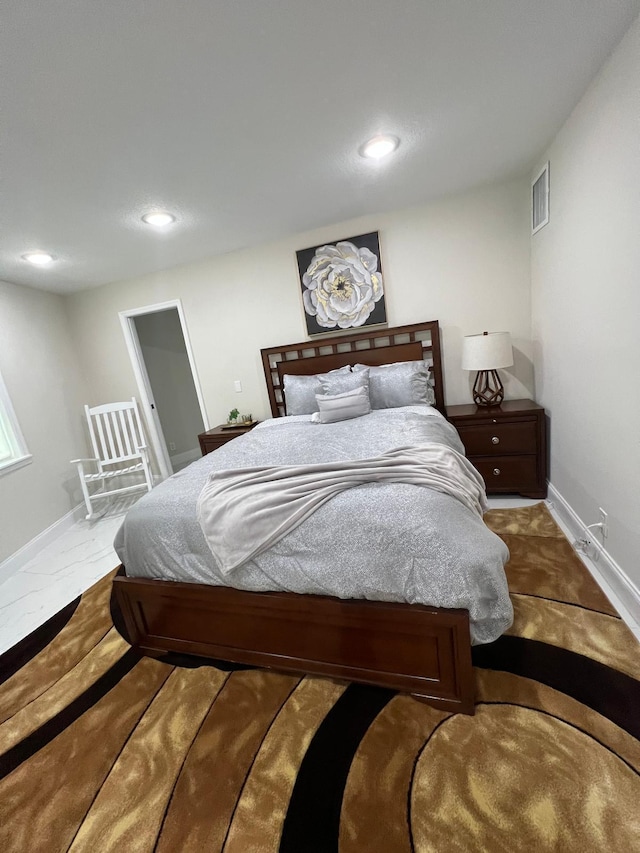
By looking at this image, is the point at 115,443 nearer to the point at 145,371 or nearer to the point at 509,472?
the point at 145,371

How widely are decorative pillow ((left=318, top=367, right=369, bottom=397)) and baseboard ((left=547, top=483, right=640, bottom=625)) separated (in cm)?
159

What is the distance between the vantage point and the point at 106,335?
12.8 ft

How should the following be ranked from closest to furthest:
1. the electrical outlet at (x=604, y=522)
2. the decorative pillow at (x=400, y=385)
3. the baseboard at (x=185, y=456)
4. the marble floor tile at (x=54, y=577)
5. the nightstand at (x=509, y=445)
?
the electrical outlet at (x=604, y=522) → the marble floor tile at (x=54, y=577) → the nightstand at (x=509, y=445) → the decorative pillow at (x=400, y=385) → the baseboard at (x=185, y=456)

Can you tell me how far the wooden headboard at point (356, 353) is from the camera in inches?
121

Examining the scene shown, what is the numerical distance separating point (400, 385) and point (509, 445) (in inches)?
36.0

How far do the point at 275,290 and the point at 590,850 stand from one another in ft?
11.8

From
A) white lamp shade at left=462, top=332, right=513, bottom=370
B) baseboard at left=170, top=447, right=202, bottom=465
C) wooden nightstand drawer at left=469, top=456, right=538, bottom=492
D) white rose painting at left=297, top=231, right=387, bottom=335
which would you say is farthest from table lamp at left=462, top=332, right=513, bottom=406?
baseboard at left=170, top=447, right=202, bottom=465

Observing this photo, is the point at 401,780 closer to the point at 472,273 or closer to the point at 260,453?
the point at 260,453

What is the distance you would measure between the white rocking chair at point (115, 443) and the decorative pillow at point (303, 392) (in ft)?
5.33

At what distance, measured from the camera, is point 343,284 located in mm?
3164

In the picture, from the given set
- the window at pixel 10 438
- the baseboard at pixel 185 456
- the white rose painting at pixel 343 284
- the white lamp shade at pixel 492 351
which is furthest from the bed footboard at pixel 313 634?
the baseboard at pixel 185 456

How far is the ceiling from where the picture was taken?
1.16 meters

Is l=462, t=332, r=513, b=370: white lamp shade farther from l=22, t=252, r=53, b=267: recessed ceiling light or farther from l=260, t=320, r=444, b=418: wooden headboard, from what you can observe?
l=22, t=252, r=53, b=267: recessed ceiling light

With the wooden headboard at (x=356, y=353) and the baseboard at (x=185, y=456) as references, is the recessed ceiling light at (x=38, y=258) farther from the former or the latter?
the baseboard at (x=185, y=456)
